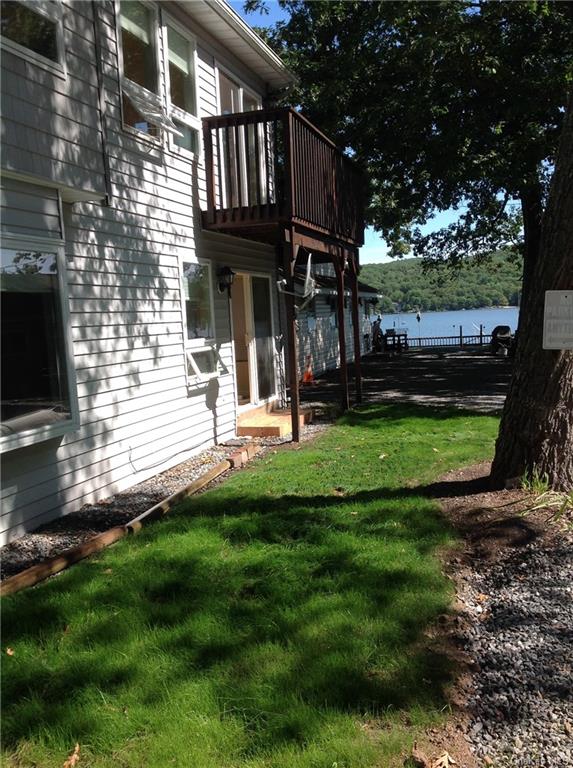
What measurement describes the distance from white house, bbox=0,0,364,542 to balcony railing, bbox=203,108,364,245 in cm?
3

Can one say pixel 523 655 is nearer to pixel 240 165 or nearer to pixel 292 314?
pixel 292 314

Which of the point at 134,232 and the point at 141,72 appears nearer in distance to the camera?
the point at 134,232

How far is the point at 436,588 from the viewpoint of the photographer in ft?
12.1

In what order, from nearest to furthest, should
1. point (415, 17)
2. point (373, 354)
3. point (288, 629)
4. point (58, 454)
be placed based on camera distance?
point (288, 629)
point (58, 454)
point (415, 17)
point (373, 354)

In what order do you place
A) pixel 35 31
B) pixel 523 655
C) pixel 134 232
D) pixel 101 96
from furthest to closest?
1. pixel 134 232
2. pixel 101 96
3. pixel 35 31
4. pixel 523 655

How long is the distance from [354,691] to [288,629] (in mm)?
597

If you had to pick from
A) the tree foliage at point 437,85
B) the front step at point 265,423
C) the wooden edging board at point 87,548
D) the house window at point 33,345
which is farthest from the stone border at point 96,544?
the tree foliage at point 437,85

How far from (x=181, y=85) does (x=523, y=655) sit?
7.66m

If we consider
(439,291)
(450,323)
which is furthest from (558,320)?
(450,323)

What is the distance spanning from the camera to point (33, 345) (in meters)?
5.07

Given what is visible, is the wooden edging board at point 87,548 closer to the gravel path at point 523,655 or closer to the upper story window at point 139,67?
the gravel path at point 523,655

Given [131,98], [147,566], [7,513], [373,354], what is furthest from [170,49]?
[373,354]

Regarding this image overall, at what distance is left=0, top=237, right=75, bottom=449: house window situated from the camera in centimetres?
477

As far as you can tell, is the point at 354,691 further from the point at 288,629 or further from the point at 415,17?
the point at 415,17
